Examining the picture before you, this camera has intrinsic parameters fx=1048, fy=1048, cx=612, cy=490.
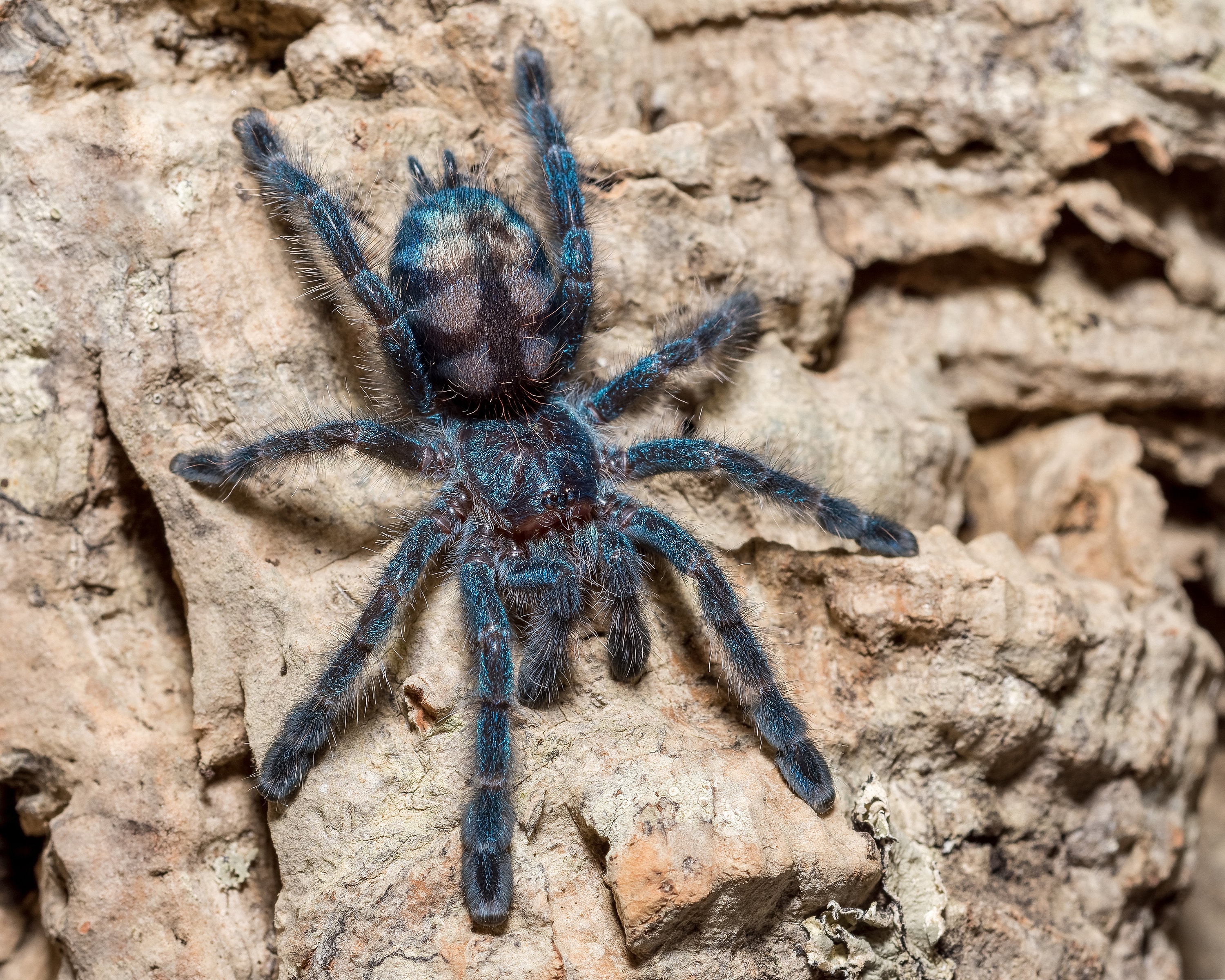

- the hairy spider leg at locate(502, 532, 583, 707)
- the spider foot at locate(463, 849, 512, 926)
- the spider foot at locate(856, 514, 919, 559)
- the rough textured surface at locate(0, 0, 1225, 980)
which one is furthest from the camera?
the spider foot at locate(856, 514, 919, 559)

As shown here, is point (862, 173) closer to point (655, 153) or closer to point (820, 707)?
point (655, 153)

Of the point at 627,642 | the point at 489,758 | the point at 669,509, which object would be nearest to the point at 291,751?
the point at 489,758

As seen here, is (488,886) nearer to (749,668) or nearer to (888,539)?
(749,668)

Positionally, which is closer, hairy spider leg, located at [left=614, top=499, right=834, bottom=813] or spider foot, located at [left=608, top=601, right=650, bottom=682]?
hairy spider leg, located at [left=614, top=499, right=834, bottom=813]

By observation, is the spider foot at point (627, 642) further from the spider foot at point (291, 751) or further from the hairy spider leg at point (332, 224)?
the hairy spider leg at point (332, 224)

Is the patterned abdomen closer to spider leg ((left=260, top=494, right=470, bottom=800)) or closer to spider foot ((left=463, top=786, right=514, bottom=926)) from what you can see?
spider leg ((left=260, top=494, right=470, bottom=800))

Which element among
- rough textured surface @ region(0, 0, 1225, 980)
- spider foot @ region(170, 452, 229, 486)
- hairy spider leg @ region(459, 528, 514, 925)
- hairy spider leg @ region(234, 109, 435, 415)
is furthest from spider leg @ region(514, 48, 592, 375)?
spider foot @ region(170, 452, 229, 486)

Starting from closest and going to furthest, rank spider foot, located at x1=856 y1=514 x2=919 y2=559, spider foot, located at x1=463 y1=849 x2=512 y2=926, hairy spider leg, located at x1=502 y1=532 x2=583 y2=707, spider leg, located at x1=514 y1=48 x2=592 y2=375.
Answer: spider foot, located at x1=463 y1=849 x2=512 y2=926
hairy spider leg, located at x1=502 y1=532 x2=583 y2=707
spider foot, located at x1=856 y1=514 x2=919 y2=559
spider leg, located at x1=514 y1=48 x2=592 y2=375

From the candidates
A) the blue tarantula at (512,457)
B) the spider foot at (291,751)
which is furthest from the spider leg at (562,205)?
the spider foot at (291,751)
